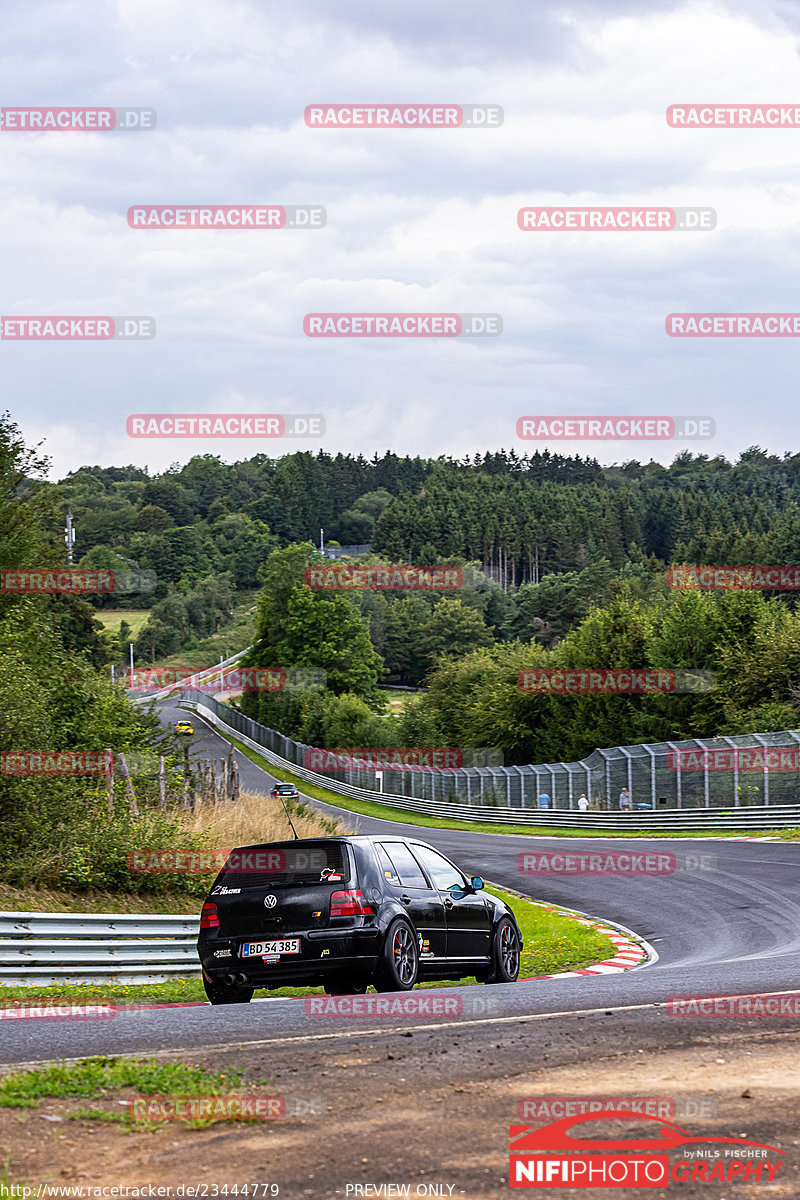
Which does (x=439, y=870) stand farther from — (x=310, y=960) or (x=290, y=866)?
(x=310, y=960)

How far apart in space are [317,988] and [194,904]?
389cm

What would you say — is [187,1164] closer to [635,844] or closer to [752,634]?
[635,844]

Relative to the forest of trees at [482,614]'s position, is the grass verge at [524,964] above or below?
below

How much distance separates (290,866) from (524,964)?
5.77 meters

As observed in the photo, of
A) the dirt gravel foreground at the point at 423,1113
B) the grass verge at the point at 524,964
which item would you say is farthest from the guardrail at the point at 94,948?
the dirt gravel foreground at the point at 423,1113

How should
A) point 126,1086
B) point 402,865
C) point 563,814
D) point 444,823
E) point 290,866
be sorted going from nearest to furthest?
point 126,1086, point 290,866, point 402,865, point 563,814, point 444,823

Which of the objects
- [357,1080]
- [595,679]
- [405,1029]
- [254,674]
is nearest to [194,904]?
[405,1029]

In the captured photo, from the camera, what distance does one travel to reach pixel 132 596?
17900 centimetres

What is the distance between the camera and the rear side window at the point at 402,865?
11398mm

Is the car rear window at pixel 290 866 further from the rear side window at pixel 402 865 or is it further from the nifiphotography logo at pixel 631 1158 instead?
the nifiphotography logo at pixel 631 1158

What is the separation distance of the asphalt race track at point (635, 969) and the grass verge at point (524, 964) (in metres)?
0.86

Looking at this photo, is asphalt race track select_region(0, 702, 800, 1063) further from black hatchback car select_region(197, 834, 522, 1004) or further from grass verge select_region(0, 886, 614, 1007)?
grass verge select_region(0, 886, 614, 1007)

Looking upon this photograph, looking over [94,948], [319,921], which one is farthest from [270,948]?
[94,948]

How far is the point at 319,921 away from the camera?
10547mm
